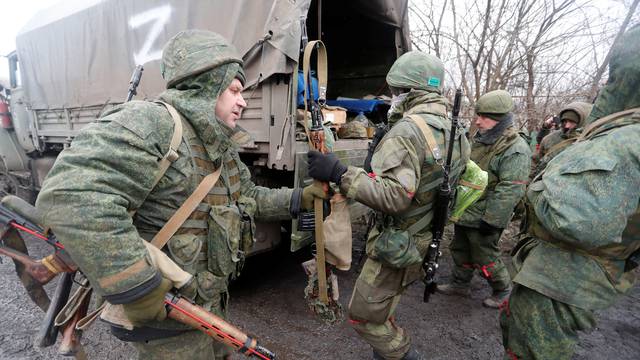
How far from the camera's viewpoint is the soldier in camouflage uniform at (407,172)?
1776 millimetres

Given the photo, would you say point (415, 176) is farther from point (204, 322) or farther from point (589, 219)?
point (204, 322)

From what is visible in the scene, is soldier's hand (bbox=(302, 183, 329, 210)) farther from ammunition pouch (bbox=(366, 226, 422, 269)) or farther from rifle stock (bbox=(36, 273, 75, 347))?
rifle stock (bbox=(36, 273, 75, 347))

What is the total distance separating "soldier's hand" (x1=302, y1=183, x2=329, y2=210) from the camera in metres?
1.69

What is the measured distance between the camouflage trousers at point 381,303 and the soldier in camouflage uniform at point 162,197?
679 mm

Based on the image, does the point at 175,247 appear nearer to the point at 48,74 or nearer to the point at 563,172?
the point at 563,172

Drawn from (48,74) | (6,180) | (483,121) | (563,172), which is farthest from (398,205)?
(6,180)

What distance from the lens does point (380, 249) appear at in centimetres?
191

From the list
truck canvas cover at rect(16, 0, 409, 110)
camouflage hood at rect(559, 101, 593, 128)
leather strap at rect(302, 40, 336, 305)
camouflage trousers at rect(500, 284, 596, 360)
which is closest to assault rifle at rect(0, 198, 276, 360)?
leather strap at rect(302, 40, 336, 305)

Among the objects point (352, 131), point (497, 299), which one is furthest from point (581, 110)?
point (352, 131)

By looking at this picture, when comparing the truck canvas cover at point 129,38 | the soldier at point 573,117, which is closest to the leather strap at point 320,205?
the truck canvas cover at point 129,38

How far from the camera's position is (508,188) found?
2854mm

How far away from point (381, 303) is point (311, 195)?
0.83 meters

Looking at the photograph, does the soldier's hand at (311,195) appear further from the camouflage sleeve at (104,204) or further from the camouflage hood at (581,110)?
the camouflage hood at (581,110)

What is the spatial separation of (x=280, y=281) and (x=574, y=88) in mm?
7678
